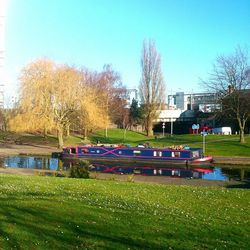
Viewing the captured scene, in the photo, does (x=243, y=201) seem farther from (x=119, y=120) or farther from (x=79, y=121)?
(x=119, y=120)

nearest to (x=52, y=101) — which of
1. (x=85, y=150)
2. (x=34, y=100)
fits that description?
(x=34, y=100)

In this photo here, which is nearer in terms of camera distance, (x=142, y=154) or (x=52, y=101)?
(x=142, y=154)

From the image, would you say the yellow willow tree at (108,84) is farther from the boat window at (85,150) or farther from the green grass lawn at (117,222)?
the green grass lawn at (117,222)

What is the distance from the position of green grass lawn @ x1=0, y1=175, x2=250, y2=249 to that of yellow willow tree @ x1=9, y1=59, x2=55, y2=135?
→ 111ft

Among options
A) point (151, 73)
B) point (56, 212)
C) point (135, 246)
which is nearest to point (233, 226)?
point (135, 246)

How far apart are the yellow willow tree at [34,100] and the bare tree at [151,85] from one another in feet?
86.3

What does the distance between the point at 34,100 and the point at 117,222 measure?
3936 cm

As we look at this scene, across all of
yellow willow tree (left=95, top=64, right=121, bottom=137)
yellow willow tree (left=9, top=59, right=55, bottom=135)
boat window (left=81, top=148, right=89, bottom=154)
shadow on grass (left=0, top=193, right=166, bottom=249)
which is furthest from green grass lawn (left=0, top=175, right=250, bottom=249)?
yellow willow tree (left=95, top=64, right=121, bottom=137)

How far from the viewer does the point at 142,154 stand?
126 ft

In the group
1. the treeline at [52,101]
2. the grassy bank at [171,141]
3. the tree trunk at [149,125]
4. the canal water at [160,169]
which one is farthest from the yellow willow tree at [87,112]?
the tree trunk at [149,125]

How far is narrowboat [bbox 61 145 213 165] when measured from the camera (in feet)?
119

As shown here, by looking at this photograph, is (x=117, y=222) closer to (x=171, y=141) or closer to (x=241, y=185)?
(x=241, y=185)

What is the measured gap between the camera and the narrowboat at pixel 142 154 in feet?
119

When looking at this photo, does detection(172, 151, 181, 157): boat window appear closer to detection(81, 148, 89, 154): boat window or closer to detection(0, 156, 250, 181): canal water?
detection(0, 156, 250, 181): canal water
